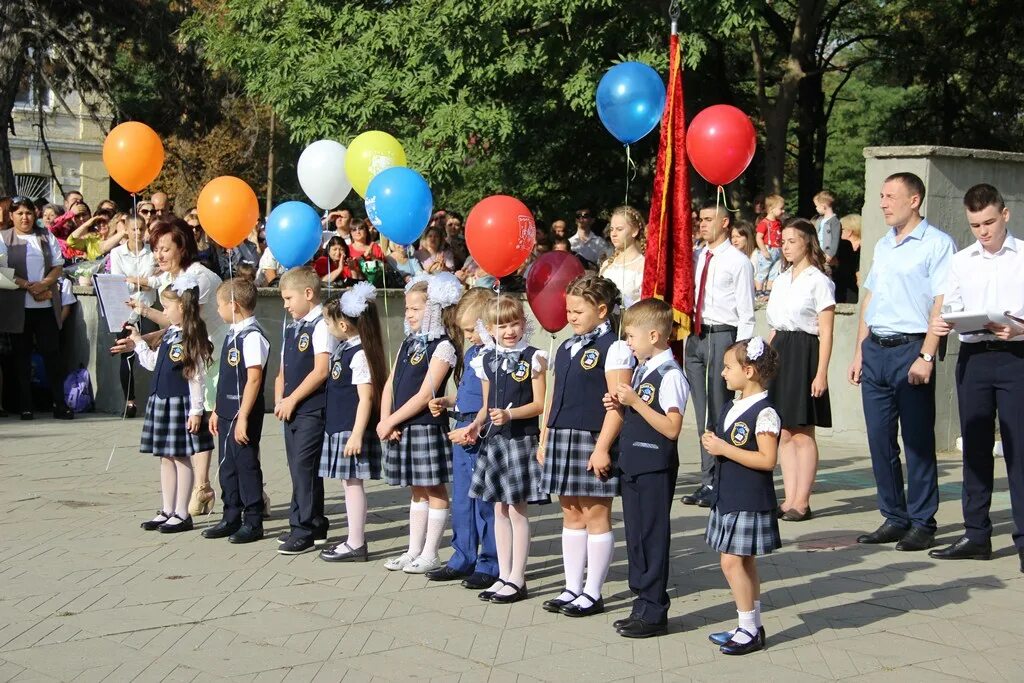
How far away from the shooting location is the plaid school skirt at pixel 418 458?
715 cm

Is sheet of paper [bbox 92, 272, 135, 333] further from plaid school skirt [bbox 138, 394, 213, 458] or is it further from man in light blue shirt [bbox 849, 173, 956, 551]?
man in light blue shirt [bbox 849, 173, 956, 551]

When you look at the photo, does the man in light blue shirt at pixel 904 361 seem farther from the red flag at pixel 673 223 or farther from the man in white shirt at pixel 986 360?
the red flag at pixel 673 223

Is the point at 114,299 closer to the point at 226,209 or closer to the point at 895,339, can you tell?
the point at 226,209

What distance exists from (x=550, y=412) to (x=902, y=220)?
2.68m

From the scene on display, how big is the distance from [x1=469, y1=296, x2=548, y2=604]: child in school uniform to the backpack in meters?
7.83

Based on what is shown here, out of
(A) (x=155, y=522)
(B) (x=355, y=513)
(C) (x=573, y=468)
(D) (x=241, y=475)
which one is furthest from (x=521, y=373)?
(A) (x=155, y=522)

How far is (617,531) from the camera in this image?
8.20 metres

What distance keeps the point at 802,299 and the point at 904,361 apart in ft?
3.54

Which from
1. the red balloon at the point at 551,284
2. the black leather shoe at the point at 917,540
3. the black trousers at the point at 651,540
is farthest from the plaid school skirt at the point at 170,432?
the black leather shoe at the point at 917,540

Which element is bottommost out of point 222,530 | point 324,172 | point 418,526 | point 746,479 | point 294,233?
point 222,530

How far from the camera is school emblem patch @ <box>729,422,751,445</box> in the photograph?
5.65m

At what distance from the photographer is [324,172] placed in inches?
362

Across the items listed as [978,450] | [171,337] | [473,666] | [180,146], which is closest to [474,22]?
[171,337]

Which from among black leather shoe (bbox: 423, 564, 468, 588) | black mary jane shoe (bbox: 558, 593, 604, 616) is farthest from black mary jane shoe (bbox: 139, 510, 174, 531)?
black mary jane shoe (bbox: 558, 593, 604, 616)
